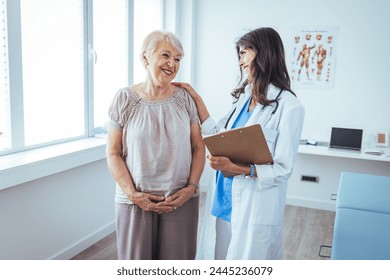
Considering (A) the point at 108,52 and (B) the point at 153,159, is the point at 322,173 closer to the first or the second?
(A) the point at 108,52

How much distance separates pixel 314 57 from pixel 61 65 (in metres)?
2.28

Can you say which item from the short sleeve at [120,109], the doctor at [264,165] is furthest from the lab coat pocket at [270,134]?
the short sleeve at [120,109]

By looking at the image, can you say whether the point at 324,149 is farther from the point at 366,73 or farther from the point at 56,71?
the point at 56,71

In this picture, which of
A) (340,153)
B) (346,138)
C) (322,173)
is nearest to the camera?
(340,153)

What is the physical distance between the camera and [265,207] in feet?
4.92

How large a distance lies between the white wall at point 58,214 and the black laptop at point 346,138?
204 centimetres

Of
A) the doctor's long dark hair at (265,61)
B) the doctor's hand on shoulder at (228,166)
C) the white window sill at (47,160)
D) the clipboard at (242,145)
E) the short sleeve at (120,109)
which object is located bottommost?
the white window sill at (47,160)

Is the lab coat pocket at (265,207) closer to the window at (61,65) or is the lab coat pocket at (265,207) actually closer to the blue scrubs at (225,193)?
the blue scrubs at (225,193)

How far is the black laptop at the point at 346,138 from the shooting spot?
3.35 metres

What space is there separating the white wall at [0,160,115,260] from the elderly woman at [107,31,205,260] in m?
0.79

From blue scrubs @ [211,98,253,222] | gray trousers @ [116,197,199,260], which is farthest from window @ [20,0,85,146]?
blue scrubs @ [211,98,253,222]

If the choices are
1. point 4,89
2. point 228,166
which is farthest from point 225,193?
point 4,89

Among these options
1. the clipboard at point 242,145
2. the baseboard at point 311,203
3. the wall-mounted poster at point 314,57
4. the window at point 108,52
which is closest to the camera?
the clipboard at point 242,145

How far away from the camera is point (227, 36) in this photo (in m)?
3.81
